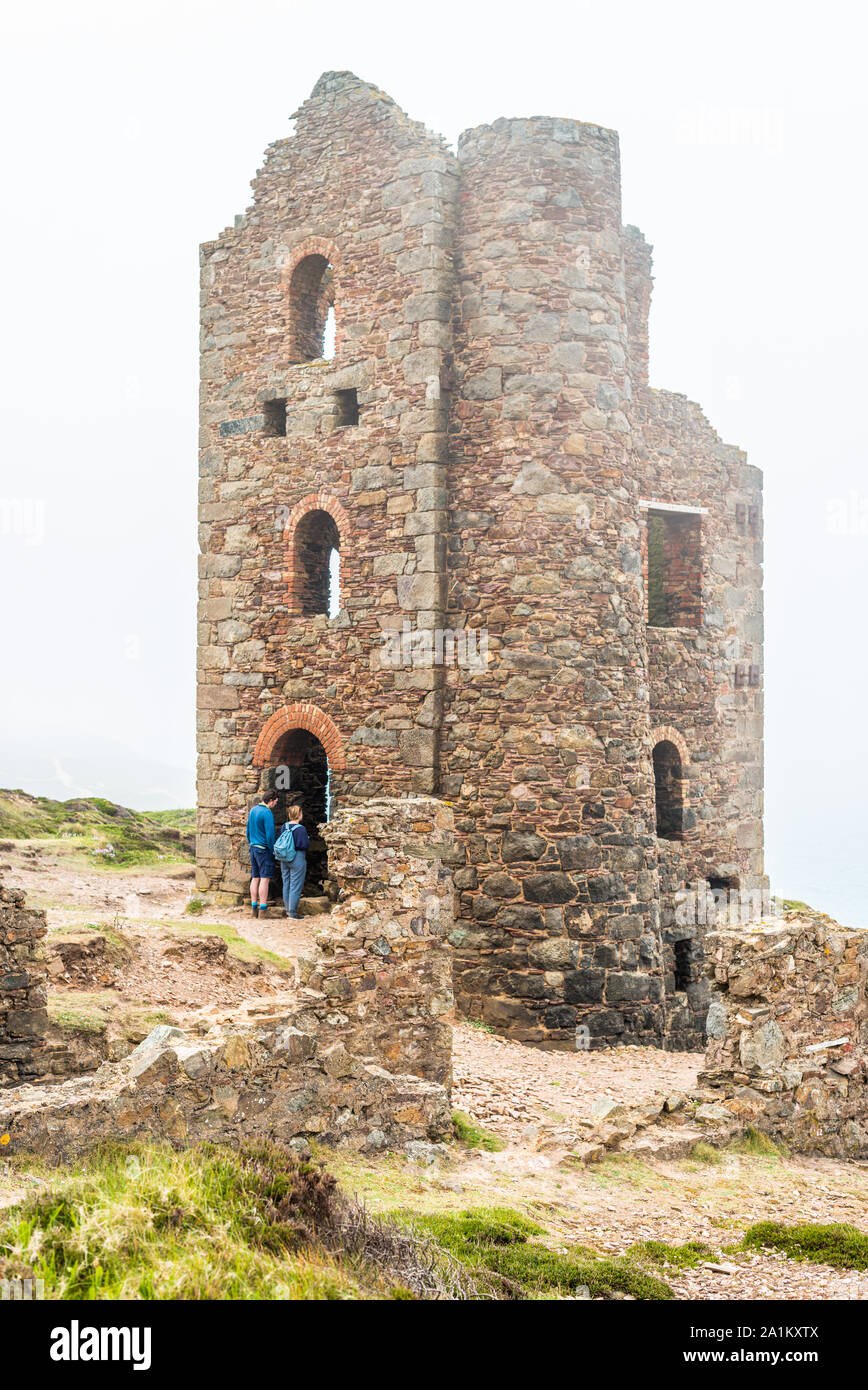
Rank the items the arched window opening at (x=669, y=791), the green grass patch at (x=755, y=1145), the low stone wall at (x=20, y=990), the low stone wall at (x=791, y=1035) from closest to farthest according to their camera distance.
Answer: the low stone wall at (x=20, y=990) < the green grass patch at (x=755, y=1145) < the low stone wall at (x=791, y=1035) < the arched window opening at (x=669, y=791)

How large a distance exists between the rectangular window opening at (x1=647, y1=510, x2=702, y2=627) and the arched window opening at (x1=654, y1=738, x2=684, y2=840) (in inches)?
84.3

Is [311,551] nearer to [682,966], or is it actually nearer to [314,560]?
[314,560]

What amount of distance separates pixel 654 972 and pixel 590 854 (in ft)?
5.68

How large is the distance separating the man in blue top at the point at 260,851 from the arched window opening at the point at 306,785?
615 millimetres

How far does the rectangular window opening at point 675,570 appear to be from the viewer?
1858cm

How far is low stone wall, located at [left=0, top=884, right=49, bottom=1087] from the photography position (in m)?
9.13

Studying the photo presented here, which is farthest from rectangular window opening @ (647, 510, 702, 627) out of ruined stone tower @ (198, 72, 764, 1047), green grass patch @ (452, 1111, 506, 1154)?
green grass patch @ (452, 1111, 506, 1154)

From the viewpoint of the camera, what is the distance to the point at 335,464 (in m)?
15.7

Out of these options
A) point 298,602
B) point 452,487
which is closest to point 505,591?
point 452,487

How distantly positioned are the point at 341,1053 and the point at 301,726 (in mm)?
7966

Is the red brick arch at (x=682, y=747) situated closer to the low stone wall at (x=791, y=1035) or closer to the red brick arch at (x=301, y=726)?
the red brick arch at (x=301, y=726)

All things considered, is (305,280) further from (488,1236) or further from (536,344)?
(488,1236)

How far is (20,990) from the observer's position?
9219 millimetres

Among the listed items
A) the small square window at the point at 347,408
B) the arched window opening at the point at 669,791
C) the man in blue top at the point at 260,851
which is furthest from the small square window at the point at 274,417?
the arched window opening at the point at 669,791
